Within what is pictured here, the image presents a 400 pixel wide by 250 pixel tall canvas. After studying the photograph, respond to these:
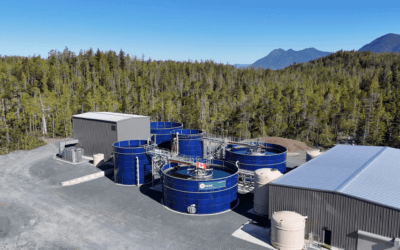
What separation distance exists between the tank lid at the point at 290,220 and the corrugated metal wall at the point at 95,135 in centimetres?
2985

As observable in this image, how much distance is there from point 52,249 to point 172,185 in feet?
37.0

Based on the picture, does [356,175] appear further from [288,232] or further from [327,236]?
[288,232]

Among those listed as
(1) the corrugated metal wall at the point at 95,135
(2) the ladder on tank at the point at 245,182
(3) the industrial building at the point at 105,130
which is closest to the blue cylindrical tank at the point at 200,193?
(2) the ladder on tank at the point at 245,182

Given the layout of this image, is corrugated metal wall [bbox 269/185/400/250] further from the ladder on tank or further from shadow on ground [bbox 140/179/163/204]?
shadow on ground [bbox 140/179/163/204]

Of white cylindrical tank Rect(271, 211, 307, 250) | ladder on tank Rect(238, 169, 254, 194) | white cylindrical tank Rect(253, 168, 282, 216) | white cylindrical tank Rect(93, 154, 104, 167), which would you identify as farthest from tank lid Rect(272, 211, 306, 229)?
white cylindrical tank Rect(93, 154, 104, 167)

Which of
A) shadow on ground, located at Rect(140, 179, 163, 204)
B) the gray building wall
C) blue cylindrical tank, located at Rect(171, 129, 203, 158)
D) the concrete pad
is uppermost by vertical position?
the gray building wall

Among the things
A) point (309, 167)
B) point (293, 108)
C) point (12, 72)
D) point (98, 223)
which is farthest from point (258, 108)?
point (12, 72)

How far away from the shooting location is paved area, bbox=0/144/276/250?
74.0 ft

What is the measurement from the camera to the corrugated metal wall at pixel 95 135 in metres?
45.2

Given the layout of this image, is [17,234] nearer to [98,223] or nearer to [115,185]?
[98,223]

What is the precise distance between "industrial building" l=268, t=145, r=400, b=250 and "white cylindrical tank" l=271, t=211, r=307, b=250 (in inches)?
72.8

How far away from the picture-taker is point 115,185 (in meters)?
36.0

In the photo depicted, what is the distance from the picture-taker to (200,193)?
2744 cm

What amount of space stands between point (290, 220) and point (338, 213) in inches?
142
